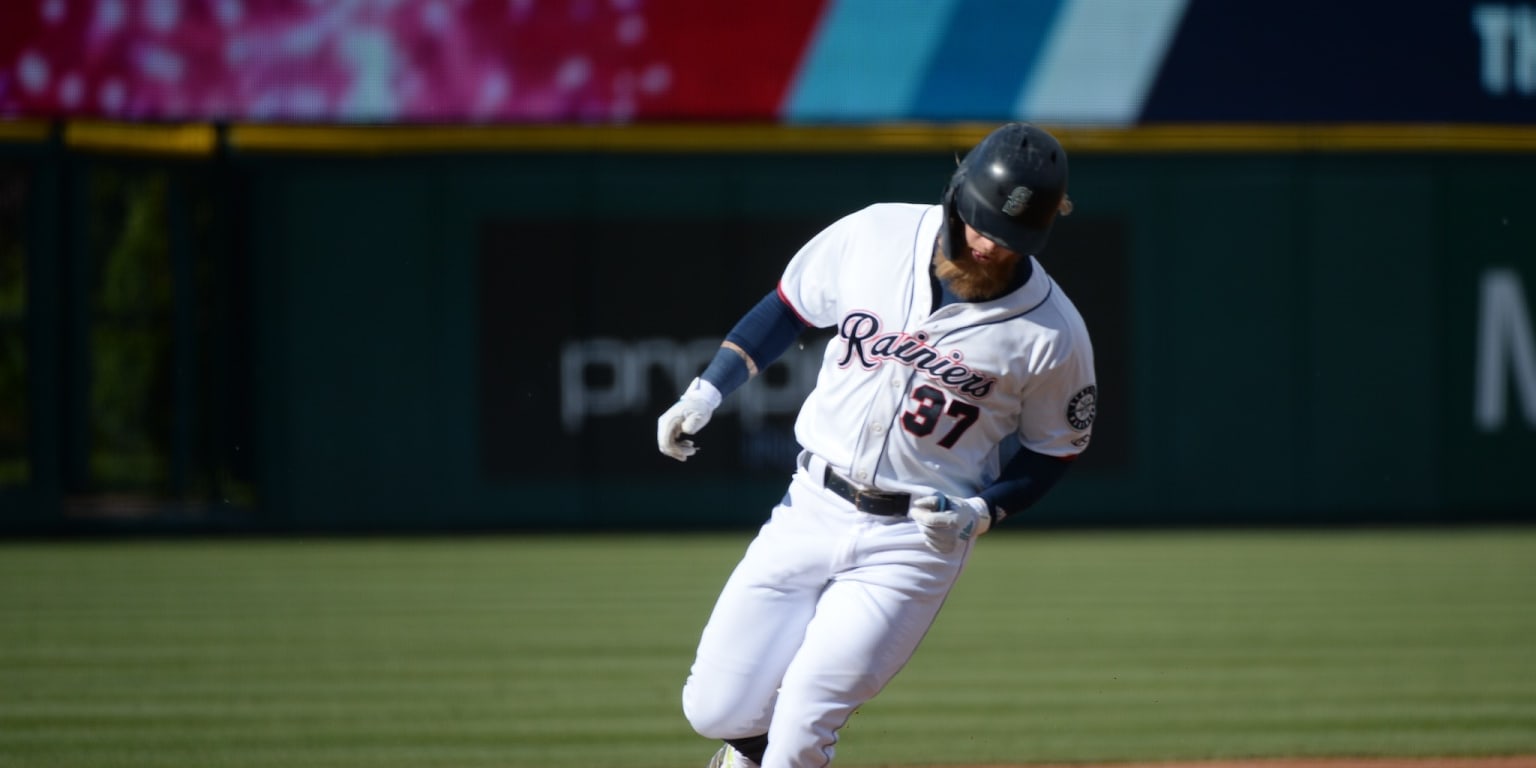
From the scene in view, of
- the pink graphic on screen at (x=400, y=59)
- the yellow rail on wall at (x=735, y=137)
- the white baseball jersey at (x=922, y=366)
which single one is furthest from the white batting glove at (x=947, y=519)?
the yellow rail on wall at (x=735, y=137)

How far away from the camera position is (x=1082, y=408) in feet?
15.9

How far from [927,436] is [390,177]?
1176 cm

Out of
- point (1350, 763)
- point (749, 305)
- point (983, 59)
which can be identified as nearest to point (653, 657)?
point (1350, 763)

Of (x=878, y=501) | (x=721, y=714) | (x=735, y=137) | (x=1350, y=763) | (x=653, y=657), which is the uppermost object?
(x=878, y=501)

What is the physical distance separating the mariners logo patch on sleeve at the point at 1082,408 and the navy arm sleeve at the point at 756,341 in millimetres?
759

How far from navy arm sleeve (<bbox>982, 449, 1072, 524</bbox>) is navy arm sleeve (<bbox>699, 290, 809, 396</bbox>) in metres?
0.69

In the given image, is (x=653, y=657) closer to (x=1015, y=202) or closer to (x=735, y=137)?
(x=1015, y=202)

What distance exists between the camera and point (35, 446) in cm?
1504

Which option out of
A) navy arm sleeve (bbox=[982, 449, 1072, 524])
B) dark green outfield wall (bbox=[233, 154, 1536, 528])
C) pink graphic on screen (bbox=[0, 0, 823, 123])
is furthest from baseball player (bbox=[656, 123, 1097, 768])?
dark green outfield wall (bbox=[233, 154, 1536, 528])

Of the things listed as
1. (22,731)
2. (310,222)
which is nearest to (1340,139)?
(310,222)

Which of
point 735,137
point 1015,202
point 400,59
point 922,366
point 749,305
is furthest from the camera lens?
point 749,305

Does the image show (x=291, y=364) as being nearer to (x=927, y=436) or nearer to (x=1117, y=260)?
(x=1117, y=260)

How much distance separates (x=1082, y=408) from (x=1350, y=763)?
110 inches

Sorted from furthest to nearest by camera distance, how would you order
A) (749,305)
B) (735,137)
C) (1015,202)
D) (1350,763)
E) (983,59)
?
(749,305), (735,137), (983,59), (1350,763), (1015,202)
